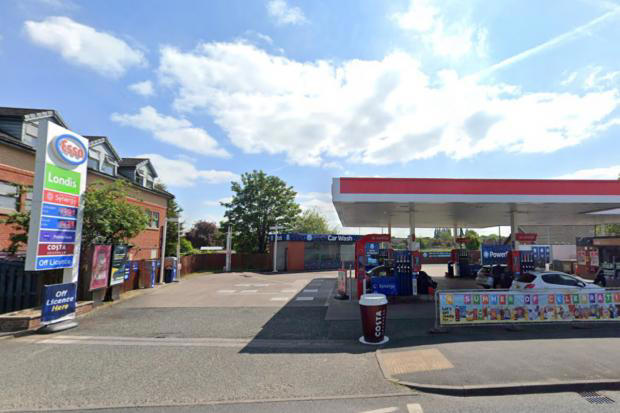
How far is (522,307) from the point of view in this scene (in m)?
8.66

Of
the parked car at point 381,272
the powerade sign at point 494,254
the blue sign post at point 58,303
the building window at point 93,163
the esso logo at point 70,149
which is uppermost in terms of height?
the building window at point 93,163

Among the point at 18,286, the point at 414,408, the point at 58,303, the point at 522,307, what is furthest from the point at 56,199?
the point at 522,307

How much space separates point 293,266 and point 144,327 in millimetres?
22645

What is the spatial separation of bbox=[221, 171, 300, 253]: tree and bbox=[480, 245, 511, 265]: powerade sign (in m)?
22.0

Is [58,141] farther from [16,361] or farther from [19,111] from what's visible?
[19,111]

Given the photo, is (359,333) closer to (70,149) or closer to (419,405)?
(419,405)

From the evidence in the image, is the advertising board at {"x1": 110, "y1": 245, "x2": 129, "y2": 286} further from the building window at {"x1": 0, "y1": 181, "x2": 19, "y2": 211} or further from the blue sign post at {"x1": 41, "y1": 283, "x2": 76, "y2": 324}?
the building window at {"x1": 0, "y1": 181, "x2": 19, "y2": 211}

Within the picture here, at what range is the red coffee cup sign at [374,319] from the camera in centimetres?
791

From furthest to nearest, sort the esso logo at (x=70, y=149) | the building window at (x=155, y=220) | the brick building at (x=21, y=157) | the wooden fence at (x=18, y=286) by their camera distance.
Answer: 1. the building window at (x=155, y=220)
2. the brick building at (x=21, y=157)
3. the wooden fence at (x=18, y=286)
4. the esso logo at (x=70, y=149)

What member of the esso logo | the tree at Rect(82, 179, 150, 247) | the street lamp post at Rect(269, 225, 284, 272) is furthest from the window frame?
the street lamp post at Rect(269, 225, 284, 272)

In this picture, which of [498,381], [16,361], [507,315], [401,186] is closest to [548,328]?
[507,315]

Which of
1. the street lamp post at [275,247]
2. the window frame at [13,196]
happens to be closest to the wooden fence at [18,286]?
the window frame at [13,196]

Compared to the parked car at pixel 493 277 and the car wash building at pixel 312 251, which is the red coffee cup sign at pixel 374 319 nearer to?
the parked car at pixel 493 277

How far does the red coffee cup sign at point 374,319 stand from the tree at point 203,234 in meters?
49.3
